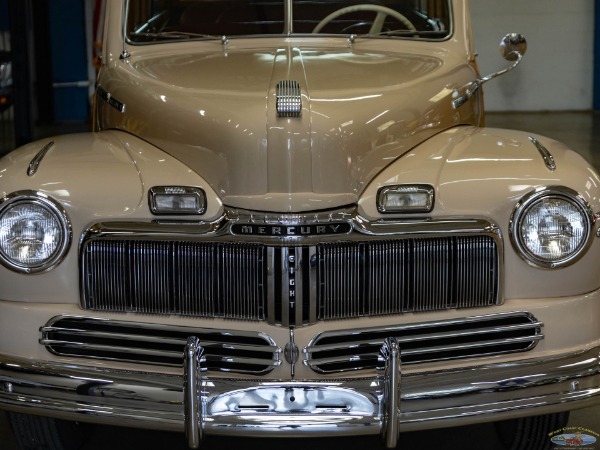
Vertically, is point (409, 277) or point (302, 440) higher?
point (409, 277)

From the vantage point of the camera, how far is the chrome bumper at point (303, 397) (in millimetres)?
2504

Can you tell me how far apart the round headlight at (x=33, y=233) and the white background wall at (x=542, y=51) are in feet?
39.1

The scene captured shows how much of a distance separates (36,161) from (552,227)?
1441 mm

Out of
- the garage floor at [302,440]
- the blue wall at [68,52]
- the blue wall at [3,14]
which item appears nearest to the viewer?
the garage floor at [302,440]

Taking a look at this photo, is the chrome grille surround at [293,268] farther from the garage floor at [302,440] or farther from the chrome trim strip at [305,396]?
the garage floor at [302,440]

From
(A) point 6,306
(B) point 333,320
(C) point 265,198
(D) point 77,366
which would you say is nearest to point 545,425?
(B) point 333,320

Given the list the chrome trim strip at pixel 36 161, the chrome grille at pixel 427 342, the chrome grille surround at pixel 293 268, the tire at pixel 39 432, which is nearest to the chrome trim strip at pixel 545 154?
the chrome grille surround at pixel 293 268

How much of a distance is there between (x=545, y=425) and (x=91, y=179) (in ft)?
4.98

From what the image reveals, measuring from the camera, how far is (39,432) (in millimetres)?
3010

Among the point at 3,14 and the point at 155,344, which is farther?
the point at 3,14

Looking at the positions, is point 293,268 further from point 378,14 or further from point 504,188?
point 378,14

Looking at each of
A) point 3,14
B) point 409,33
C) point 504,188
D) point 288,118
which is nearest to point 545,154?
point 504,188

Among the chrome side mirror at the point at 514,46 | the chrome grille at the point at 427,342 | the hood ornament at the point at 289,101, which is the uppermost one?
the chrome side mirror at the point at 514,46

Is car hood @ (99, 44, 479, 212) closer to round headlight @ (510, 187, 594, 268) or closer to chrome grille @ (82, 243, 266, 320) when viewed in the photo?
chrome grille @ (82, 243, 266, 320)
